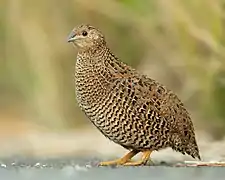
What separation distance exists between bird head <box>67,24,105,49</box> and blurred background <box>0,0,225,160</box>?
151 centimetres

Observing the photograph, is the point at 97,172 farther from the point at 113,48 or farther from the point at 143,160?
the point at 113,48

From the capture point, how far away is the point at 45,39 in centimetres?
862

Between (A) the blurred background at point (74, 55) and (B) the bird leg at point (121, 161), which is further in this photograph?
(A) the blurred background at point (74, 55)

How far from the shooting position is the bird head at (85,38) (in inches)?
249

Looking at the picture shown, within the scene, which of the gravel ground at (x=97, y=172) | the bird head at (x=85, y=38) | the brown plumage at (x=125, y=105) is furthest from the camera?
the bird head at (x=85, y=38)

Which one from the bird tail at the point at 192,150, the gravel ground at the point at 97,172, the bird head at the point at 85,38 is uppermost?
the bird head at the point at 85,38

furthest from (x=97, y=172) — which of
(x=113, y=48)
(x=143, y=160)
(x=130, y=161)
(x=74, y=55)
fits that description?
(x=74, y=55)

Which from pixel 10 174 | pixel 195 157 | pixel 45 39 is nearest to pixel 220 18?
pixel 45 39

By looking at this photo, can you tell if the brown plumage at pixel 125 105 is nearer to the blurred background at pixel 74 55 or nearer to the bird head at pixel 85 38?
the bird head at pixel 85 38

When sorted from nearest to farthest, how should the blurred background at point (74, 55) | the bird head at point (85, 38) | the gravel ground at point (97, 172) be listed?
the gravel ground at point (97, 172)
the bird head at point (85, 38)
the blurred background at point (74, 55)

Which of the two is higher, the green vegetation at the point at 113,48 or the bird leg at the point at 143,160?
the green vegetation at the point at 113,48

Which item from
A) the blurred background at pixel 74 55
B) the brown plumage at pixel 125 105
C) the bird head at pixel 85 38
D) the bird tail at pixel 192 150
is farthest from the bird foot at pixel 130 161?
the blurred background at pixel 74 55

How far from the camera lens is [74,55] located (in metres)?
8.73

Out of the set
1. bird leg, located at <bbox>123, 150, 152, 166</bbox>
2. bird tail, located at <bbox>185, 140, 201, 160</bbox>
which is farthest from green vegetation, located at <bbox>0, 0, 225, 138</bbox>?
bird leg, located at <bbox>123, 150, 152, 166</bbox>
